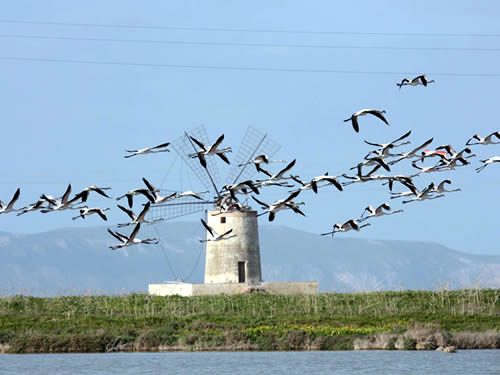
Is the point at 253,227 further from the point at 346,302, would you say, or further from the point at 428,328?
the point at 428,328

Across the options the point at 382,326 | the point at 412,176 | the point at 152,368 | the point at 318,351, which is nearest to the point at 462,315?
the point at 382,326

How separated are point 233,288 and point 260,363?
22.7m

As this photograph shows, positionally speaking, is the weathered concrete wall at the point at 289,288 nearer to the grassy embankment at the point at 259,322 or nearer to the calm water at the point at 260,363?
the grassy embankment at the point at 259,322

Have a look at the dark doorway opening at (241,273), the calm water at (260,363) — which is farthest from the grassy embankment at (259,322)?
the dark doorway opening at (241,273)

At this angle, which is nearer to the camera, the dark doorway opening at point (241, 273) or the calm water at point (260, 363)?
the calm water at point (260, 363)

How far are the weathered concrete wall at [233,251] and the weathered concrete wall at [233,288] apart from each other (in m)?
1.83

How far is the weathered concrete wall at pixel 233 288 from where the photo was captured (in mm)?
62781

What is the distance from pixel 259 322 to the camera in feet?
161

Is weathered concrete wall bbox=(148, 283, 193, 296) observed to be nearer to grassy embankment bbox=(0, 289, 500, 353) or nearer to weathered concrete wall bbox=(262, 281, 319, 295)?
grassy embankment bbox=(0, 289, 500, 353)

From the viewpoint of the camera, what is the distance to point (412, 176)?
135 ft

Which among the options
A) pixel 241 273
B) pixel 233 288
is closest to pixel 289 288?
pixel 233 288

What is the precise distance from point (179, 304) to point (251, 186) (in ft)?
68.1

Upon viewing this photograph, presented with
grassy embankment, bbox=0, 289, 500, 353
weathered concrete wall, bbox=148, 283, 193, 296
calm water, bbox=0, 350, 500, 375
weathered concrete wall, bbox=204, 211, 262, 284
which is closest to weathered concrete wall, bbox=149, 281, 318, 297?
weathered concrete wall, bbox=148, 283, 193, 296

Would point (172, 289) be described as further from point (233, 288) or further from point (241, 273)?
point (241, 273)
